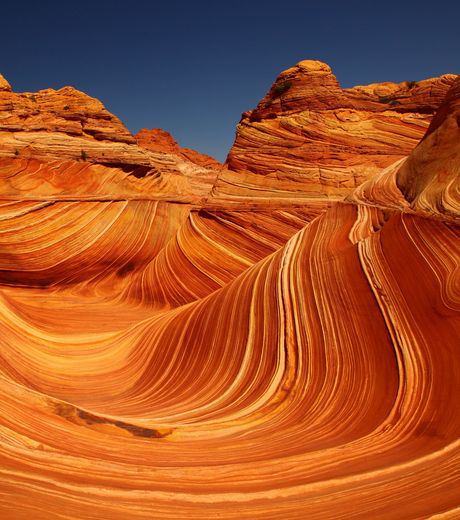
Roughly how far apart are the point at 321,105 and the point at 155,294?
771 centimetres

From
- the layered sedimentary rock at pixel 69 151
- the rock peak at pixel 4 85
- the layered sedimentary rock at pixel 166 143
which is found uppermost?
the layered sedimentary rock at pixel 166 143

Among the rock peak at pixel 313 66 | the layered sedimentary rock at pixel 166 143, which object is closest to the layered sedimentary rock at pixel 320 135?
the rock peak at pixel 313 66

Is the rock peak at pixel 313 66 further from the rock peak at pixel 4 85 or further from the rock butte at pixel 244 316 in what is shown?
the rock peak at pixel 4 85

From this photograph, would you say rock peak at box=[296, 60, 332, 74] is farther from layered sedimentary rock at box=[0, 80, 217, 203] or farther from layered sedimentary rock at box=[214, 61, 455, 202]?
layered sedimentary rock at box=[0, 80, 217, 203]

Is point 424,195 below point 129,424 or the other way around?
the other way around

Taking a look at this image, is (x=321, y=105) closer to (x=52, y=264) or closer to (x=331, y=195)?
(x=331, y=195)

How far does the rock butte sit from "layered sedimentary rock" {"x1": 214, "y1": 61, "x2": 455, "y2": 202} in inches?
2.4

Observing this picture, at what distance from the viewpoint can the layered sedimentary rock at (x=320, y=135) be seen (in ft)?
38.8

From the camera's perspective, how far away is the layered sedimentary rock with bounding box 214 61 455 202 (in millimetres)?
11812

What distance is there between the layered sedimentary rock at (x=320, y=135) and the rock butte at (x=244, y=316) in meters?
0.06

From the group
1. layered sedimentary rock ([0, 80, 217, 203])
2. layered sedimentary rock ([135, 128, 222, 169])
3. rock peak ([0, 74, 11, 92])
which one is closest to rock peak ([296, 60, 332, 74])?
layered sedimentary rock ([0, 80, 217, 203])

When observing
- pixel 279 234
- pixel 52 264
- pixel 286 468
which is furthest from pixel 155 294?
pixel 286 468

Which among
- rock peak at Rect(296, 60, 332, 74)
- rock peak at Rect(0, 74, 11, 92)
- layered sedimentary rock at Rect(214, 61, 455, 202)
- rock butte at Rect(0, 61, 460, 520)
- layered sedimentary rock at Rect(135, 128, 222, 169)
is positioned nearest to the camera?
rock butte at Rect(0, 61, 460, 520)

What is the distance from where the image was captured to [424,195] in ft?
19.2
